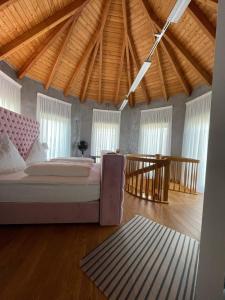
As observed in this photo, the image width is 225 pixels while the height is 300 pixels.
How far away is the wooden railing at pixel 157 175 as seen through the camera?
145 inches

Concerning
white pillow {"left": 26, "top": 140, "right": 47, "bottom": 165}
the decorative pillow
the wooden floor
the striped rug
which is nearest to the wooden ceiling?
white pillow {"left": 26, "top": 140, "right": 47, "bottom": 165}

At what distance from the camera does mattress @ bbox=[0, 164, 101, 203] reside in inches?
84.3

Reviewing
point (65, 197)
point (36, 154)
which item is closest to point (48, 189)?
point (65, 197)

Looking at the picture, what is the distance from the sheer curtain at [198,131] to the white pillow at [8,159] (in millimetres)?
4336

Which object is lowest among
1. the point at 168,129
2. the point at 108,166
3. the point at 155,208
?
the point at 155,208

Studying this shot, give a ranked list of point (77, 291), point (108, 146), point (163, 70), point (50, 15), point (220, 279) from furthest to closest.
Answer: point (108, 146) → point (163, 70) → point (50, 15) → point (77, 291) → point (220, 279)

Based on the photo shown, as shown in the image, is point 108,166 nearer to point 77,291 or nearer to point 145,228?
point 145,228

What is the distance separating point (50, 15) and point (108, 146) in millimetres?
4808

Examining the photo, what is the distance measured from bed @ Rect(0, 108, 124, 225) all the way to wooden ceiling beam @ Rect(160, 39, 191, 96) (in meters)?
3.92

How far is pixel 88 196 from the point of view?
229 cm

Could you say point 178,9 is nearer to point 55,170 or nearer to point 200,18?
point 200,18

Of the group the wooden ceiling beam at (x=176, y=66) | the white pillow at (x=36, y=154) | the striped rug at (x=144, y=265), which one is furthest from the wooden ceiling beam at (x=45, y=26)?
the striped rug at (x=144, y=265)

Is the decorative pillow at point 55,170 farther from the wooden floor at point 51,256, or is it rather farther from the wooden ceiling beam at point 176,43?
the wooden ceiling beam at point 176,43

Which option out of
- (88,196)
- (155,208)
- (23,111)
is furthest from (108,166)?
(23,111)
